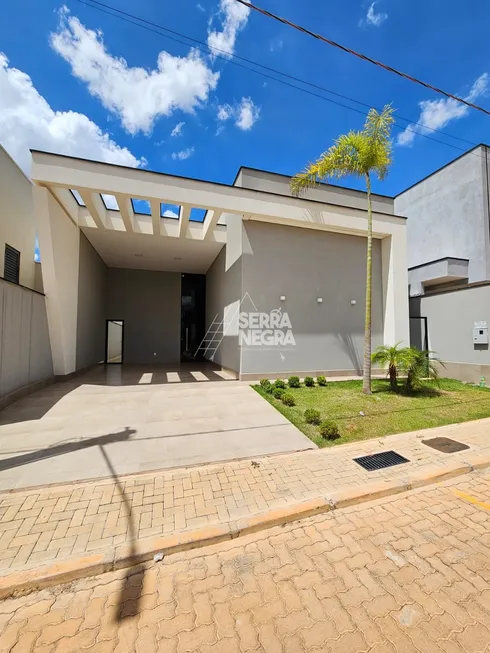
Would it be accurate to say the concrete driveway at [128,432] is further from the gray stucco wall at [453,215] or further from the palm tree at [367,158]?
the gray stucco wall at [453,215]

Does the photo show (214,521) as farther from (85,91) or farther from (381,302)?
(381,302)

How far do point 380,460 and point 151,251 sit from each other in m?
12.9

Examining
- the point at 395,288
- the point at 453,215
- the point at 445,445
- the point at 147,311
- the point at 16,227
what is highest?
the point at 453,215

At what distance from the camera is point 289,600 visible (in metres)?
2.01

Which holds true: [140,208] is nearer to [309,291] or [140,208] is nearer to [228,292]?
[228,292]

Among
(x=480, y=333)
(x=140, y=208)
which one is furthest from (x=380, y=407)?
(x=140, y=208)

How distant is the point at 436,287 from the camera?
49.8ft

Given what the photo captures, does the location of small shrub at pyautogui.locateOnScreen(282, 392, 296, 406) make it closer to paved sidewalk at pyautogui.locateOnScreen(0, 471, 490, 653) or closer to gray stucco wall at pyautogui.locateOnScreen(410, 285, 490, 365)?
paved sidewalk at pyautogui.locateOnScreen(0, 471, 490, 653)

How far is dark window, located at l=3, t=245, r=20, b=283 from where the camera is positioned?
9.94 metres

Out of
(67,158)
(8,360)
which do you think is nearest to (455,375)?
(8,360)

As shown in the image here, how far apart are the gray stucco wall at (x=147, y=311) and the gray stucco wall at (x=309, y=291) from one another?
8.68 metres

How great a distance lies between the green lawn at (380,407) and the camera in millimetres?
5395

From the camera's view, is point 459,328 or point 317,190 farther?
point 317,190

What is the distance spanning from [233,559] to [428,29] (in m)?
9.67
